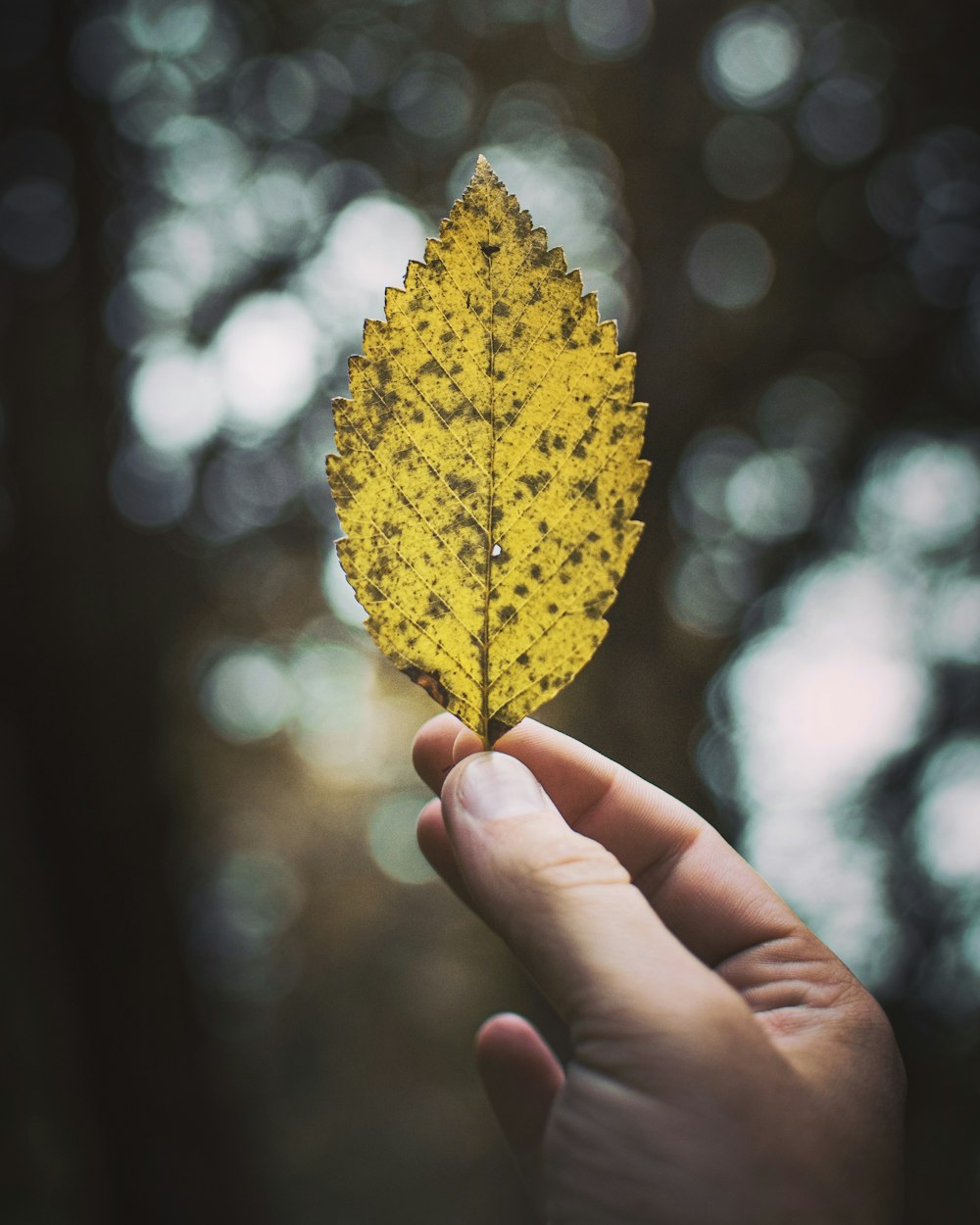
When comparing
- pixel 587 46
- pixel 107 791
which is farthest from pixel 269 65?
pixel 107 791

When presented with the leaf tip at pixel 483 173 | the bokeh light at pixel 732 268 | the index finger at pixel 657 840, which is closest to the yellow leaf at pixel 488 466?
the leaf tip at pixel 483 173

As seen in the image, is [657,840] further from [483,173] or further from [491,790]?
[483,173]

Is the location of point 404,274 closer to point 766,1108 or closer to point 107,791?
point 766,1108

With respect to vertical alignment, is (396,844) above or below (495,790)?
below

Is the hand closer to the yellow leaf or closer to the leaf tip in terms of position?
the yellow leaf

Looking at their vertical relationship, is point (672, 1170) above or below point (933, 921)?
above

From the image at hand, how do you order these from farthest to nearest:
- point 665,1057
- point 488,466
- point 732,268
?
point 732,268 < point 488,466 < point 665,1057

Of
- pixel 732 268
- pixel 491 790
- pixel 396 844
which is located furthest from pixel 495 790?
pixel 396 844
